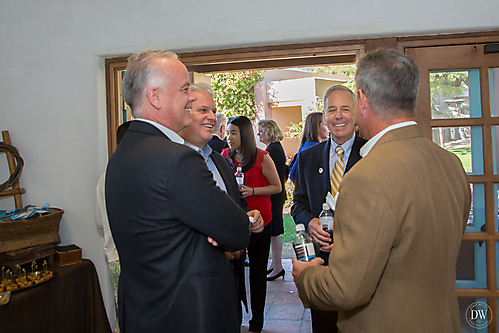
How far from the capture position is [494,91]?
7.58 feet

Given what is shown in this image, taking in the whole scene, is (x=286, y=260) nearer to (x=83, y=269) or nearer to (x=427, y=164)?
(x=83, y=269)

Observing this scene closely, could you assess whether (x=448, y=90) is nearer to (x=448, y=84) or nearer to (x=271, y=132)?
(x=448, y=84)

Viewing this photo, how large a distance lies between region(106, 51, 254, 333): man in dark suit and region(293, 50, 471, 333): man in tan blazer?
0.35 meters

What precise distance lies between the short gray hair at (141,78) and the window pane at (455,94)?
6.16 feet

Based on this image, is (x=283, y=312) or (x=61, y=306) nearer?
(x=61, y=306)

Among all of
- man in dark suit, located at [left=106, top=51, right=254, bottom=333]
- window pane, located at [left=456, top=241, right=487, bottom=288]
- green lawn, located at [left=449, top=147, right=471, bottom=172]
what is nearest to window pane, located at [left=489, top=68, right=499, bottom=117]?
green lawn, located at [left=449, top=147, right=471, bottom=172]

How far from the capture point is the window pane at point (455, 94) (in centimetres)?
233

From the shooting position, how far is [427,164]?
1.12 m

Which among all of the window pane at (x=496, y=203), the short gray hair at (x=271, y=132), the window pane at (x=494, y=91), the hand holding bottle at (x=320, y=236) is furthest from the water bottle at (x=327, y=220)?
the short gray hair at (x=271, y=132)

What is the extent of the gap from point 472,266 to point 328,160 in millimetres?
1234

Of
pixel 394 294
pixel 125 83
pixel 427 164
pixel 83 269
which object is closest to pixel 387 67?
pixel 427 164

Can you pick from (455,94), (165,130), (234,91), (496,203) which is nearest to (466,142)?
(455,94)

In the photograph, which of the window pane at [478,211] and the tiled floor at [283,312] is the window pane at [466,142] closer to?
the window pane at [478,211]

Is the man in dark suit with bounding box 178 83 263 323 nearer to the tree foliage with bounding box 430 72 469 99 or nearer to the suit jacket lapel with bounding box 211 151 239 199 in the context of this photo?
the suit jacket lapel with bounding box 211 151 239 199
